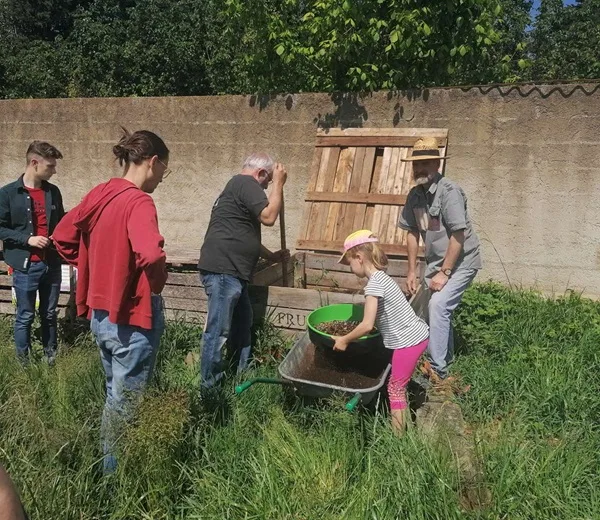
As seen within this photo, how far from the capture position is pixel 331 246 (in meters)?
6.26

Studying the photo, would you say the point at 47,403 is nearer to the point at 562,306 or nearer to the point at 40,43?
the point at 562,306

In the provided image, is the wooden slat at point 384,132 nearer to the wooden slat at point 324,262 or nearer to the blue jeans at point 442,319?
the wooden slat at point 324,262

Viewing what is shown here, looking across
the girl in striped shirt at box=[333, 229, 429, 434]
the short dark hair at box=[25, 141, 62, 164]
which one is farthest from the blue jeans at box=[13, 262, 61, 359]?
the girl in striped shirt at box=[333, 229, 429, 434]

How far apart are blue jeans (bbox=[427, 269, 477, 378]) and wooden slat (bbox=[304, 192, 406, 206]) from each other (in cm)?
201

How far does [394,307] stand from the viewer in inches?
135

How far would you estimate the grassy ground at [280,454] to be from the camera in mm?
2578

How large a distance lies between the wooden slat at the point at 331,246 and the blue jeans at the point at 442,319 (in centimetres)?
177

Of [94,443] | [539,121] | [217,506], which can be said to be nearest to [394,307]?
[217,506]

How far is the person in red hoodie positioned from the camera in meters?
2.71

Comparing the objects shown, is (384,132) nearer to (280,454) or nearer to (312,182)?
(312,182)

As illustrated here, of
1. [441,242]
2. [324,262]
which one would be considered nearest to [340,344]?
[441,242]

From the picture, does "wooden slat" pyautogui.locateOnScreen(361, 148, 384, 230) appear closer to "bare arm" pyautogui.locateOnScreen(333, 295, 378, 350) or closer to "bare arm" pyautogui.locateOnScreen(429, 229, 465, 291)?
"bare arm" pyautogui.locateOnScreen(429, 229, 465, 291)

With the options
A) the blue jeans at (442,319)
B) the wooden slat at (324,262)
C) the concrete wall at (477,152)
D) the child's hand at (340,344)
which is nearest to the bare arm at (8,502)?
the child's hand at (340,344)

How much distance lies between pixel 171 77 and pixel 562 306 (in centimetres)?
1169
